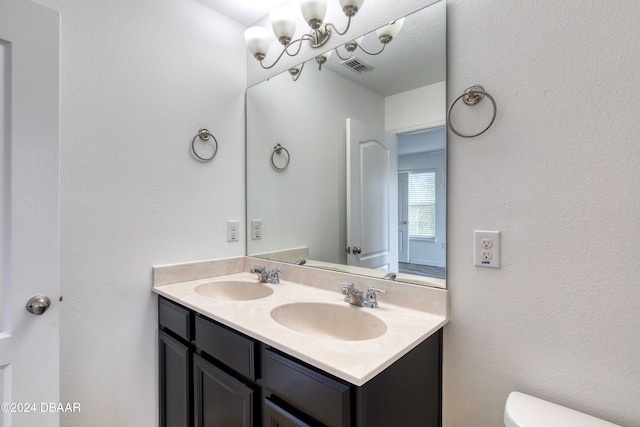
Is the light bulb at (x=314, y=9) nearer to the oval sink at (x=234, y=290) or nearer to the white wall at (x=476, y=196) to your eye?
the white wall at (x=476, y=196)

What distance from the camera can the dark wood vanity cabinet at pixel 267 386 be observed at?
759 millimetres

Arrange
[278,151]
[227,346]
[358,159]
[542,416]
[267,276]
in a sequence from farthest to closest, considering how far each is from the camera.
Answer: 1. [278,151]
2. [267,276]
3. [358,159]
4. [227,346]
5. [542,416]

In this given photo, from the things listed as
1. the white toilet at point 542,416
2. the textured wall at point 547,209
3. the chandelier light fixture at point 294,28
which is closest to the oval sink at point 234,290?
the textured wall at point 547,209

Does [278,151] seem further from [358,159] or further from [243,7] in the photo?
[243,7]

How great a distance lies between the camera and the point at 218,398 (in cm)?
111

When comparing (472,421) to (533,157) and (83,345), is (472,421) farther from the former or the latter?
(83,345)

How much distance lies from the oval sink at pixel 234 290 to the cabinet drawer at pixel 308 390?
0.62 m

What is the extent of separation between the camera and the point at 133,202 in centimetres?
138

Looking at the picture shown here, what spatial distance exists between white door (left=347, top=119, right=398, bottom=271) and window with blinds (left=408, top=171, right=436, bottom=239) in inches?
3.3

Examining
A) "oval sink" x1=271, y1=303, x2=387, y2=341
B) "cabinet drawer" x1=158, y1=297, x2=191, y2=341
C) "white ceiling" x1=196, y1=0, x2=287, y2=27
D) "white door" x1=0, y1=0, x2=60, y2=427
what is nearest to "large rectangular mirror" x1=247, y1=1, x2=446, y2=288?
"oval sink" x1=271, y1=303, x2=387, y2=341

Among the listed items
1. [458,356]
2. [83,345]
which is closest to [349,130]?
[458,356]

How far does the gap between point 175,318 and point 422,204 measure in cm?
113

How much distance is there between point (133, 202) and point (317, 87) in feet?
3.39

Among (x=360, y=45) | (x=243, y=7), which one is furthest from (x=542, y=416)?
(x=243, y=7)
